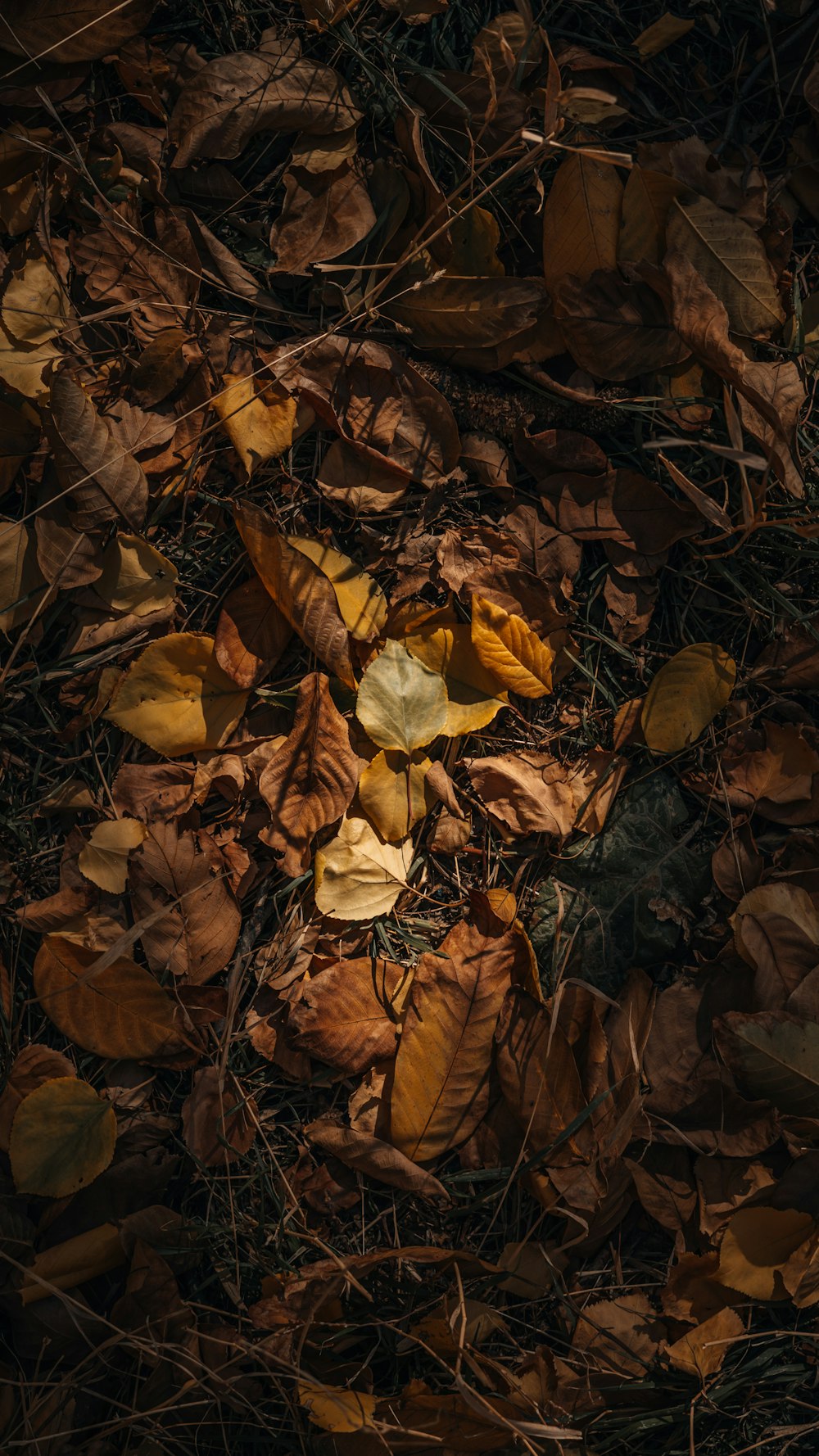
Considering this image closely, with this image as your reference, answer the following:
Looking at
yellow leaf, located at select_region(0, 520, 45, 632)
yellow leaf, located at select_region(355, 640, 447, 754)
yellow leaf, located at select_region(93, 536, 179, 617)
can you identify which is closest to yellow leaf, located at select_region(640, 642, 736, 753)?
yellow leaf, located at select_region(355, 640, 447, 754)

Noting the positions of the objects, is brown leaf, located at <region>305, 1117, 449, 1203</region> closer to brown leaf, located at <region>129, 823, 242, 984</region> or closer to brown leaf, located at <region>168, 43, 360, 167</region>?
brown leaf, located at <region>129, 823, 242, 984</region>

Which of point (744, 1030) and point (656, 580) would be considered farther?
point (656, 580)

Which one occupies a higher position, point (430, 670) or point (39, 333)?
point (39, 333)

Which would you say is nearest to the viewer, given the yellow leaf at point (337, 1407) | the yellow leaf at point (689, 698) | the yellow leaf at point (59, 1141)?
the yellow leaf at point (337, 1407)

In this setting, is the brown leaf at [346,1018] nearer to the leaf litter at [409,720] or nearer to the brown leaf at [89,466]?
the leaf litter at [409,720]

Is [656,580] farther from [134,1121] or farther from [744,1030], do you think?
[134,1121]

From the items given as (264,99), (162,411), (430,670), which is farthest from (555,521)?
(264,99)

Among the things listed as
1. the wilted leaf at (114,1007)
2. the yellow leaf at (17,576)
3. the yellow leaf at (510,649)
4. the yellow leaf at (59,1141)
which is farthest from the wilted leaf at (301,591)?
the yellow leaf at (59,1141)
